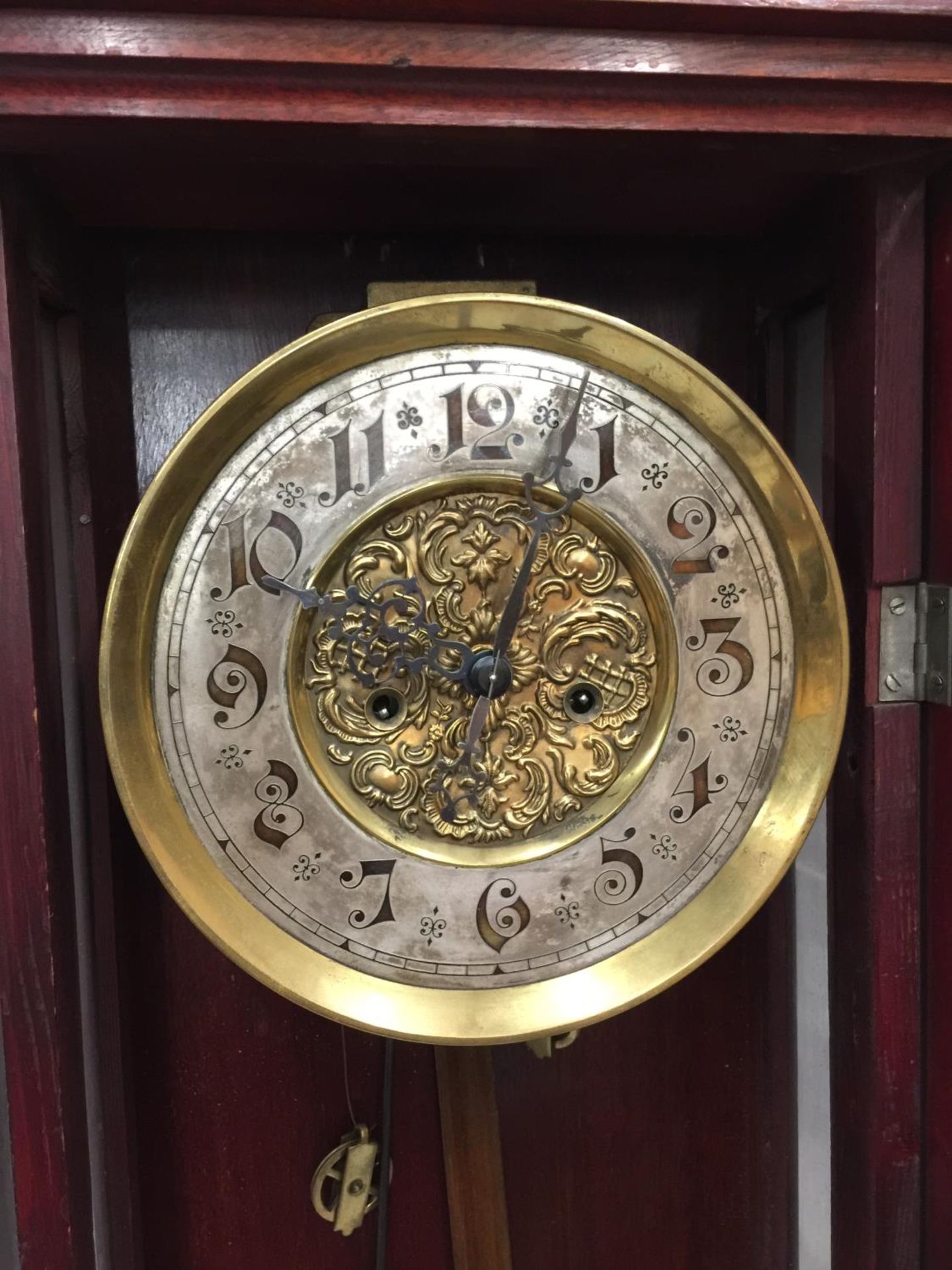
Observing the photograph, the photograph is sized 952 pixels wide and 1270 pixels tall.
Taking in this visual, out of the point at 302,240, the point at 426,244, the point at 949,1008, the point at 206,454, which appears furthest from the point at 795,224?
the point at 949,1008

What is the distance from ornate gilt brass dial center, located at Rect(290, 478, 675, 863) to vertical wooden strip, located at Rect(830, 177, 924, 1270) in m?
0.17

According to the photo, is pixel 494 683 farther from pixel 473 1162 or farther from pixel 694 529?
pixel 473 1162

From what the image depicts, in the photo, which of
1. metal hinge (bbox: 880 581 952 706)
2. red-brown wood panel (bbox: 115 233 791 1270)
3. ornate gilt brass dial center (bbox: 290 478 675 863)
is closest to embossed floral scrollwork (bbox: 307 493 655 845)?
ornate gilt brass dial center (bbox: 290 478 675 863)

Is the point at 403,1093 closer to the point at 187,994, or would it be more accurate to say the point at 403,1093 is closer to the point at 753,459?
the point at 187,994

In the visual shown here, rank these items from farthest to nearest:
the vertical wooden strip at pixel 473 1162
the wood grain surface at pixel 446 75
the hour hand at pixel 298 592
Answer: the vertical wooden strip at pixel 473 1162 < the hour hand at pixel 298 592 < the wood grain surface at pixel 446 75

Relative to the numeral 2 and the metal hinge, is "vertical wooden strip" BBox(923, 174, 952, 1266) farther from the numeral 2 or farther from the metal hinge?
the numeral 2

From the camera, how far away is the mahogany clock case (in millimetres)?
627

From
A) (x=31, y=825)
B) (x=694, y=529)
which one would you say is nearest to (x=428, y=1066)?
(x=31, y=825)

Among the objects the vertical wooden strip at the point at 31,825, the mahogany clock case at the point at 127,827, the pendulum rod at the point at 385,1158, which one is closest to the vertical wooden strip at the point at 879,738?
the mahogany clock case at the point at 127,827

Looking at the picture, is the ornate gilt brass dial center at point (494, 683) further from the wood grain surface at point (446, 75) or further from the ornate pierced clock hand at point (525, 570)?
the wood grain surface at point (446, 75)

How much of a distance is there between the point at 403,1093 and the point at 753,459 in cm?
64

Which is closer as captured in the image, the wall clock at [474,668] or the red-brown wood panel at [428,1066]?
the wall clock at [474,668]

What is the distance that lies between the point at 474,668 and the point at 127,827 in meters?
0.38

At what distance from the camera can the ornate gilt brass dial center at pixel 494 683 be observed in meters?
0.66
